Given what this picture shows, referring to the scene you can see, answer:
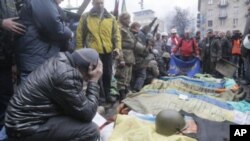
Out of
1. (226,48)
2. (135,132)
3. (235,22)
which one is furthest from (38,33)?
(235,22)

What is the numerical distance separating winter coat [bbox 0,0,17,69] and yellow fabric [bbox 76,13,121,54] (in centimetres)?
193

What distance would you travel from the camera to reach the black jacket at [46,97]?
3.06m

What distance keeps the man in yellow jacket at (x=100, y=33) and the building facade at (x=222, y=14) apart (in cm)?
6889

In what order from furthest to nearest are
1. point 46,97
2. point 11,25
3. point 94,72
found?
1. point 11,25
2. point 94,72
3. point 46,97

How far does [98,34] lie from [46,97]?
2.81 m

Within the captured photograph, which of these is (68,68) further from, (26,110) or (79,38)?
(79,38)

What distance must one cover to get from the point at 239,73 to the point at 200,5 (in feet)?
226

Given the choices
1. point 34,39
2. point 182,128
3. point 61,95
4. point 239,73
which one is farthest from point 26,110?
point 239,73

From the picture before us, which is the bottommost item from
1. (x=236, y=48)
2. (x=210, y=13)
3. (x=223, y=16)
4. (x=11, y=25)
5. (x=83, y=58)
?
(x=223, y=16)

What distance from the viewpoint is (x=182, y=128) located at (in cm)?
394

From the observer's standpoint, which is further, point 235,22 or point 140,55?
point 235,22

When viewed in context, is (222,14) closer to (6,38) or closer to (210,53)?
(210,53)

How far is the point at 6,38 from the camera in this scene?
3881mm

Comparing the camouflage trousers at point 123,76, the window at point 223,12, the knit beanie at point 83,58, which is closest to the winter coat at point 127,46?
the camouflage trousers at point 123,76
